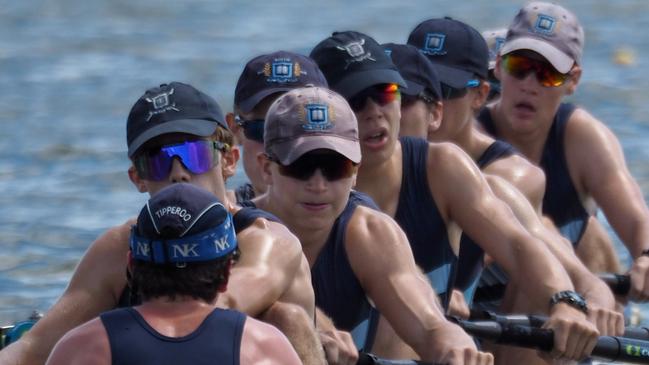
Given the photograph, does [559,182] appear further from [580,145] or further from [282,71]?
[282,71]

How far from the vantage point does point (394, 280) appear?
18.2 feet

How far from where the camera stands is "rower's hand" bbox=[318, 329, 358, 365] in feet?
17.1

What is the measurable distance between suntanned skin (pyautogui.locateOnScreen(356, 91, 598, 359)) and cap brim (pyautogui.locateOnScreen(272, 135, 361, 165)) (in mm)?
775

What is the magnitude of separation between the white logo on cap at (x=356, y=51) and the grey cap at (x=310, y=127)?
2.58 ft

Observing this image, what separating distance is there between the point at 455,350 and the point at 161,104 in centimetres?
115

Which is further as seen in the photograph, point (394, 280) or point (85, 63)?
point (85, 63)

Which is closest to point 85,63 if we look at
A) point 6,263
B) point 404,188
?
point 6,263

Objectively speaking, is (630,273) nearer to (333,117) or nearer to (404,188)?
(404,188)

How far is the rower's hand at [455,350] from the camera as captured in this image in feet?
17.5

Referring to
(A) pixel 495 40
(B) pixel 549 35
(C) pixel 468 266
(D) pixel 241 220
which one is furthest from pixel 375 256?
(A) pixel 495 40

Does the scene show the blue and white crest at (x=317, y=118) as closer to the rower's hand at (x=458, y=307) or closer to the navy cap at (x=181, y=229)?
the navy cap at (x=181, y=229)

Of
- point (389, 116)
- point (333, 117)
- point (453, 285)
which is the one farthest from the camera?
point (453, 285)

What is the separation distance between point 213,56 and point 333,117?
505 inches

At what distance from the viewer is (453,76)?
23.4ft
